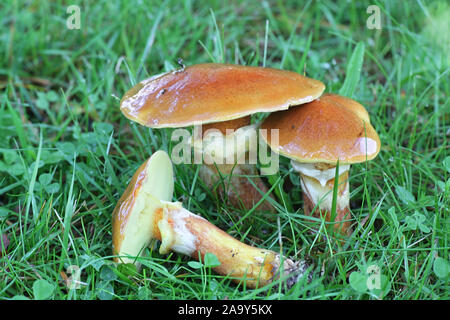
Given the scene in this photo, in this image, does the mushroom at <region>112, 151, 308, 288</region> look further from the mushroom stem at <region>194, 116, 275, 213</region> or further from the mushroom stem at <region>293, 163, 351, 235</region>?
the mushroom stem at <region>293, 163, 351, 235</region>

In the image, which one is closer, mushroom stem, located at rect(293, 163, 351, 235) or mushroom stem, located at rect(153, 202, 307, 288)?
mushroom stem, located at rect(153, 202, 307, 288)

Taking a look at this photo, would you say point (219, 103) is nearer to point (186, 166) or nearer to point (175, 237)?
point (175, 237)

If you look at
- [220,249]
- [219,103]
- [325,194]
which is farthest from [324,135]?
[220,249]

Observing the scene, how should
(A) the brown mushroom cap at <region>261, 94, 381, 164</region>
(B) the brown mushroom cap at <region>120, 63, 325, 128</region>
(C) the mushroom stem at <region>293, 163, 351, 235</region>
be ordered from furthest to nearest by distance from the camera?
1. (C) the mushroom stem at <region>293, 163, 351, 235</region>
2. (A) the brown mushroom cap at <region>261, 94, 381, 164</region>
3. (B) the brown mushroom cap at <region>120, 63, 325, 128</region>

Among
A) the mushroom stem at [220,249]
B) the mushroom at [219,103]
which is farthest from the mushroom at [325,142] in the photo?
the mushroom stem at [220,249]

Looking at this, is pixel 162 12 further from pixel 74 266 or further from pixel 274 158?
pixel 74 266

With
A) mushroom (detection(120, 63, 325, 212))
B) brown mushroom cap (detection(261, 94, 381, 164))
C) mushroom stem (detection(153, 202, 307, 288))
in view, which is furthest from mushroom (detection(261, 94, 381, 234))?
mushroom stem (detection(153, 202, 307, 288))

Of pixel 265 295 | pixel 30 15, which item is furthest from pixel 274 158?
pixel 30 15

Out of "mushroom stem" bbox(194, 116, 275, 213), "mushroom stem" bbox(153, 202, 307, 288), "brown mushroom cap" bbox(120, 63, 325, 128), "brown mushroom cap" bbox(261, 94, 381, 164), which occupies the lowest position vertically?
"mushroom stem" bbox(153, 202, 307, 288)
